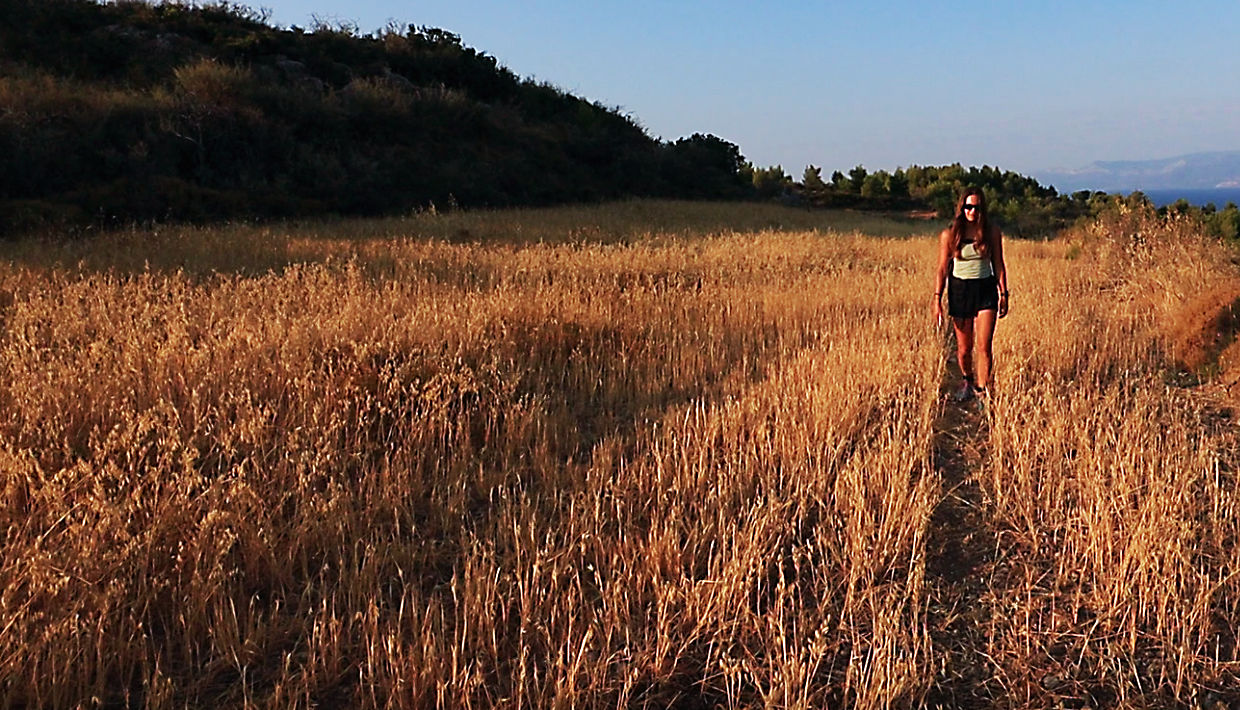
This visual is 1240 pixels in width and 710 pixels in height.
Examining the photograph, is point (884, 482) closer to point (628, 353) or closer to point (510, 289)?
point (628, 353)

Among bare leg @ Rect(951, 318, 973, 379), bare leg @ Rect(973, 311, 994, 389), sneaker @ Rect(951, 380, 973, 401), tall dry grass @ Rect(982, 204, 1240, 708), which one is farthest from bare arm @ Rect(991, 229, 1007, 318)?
sneaker @ Rect(951, 380, 973, 401)

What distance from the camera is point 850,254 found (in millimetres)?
14359

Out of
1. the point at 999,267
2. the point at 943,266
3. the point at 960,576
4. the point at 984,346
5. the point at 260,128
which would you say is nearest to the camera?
the point at 960,576

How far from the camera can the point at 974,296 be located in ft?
18.3

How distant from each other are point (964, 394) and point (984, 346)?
403 mm

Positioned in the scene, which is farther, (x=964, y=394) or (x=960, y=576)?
(x=964, y=394)

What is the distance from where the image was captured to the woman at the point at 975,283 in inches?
218

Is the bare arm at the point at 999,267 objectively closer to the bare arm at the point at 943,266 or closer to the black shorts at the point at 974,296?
the black shorts at the point at 974,296

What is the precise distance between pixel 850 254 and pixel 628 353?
9639 mm

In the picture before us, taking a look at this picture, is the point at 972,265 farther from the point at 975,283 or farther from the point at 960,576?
the point at 960,576

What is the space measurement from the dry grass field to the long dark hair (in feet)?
3.29

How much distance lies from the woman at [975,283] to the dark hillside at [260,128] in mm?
14200

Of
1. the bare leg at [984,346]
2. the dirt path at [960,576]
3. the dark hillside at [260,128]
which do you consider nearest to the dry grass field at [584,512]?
the dirt path at [960,576]

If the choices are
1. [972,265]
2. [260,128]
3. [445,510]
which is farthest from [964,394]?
[260,128]
